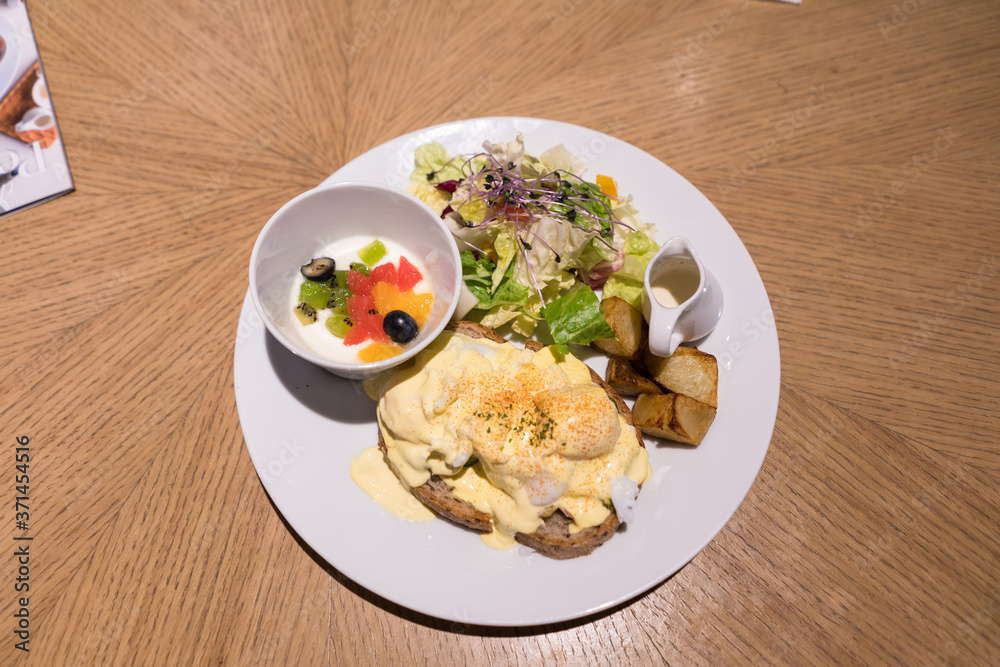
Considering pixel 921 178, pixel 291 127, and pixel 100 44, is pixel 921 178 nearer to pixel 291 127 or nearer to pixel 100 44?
pixel 291 127

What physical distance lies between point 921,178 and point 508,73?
216 centimetres

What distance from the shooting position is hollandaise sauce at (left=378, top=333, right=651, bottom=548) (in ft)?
5.78

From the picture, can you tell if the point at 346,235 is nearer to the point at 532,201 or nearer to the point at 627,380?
the point at 532,201

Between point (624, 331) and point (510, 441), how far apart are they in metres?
0.63

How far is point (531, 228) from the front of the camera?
2.21 meters

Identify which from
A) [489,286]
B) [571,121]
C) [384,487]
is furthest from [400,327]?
[571,121]

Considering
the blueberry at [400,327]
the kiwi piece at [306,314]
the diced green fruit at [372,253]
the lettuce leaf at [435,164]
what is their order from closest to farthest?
the blueberry at [400,327]
the kiwi piece at [306,314]
the diced green fruit at [372,253]
the lettuce leaf at [435,164]

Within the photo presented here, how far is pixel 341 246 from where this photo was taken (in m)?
2.11

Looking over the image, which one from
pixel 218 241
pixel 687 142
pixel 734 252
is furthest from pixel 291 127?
pixel 734 252

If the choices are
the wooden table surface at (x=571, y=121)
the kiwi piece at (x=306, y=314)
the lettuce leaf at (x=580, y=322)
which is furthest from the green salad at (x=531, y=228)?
the kiwi piece at (x=306, y=314)

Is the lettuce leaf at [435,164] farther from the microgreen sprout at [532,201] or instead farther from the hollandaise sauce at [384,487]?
the hollandaise sauce at [384,487]

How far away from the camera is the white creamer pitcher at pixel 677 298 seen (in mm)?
1774

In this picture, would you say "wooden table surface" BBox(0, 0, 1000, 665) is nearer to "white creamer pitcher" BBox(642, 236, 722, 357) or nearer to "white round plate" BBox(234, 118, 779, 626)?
"white round plate" BBox(234, 118, 779, 626)

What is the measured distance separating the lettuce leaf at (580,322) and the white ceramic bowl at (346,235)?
0.42 m
